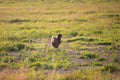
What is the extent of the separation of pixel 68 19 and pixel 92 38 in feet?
26.6

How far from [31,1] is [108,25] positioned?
2171 cm

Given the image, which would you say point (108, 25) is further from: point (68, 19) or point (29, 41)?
point (29, 41)

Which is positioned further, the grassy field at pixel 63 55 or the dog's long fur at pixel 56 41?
the dog's long fur at pixel 56 41

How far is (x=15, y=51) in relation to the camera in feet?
39.0

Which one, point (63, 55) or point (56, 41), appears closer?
point (63, 55)

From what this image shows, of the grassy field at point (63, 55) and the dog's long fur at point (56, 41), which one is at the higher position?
the dog's long fur at point (56, 41)

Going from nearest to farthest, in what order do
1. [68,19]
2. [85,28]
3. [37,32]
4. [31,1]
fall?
[37,32] → [85,28] → [68,19] → [31,1]

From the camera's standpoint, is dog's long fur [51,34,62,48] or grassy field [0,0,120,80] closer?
grassy field [0,0,120,80]

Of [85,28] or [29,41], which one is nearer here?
[29,41]

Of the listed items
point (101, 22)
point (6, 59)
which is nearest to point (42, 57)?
point (6, 59)

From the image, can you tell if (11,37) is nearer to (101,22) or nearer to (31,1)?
(101,22)

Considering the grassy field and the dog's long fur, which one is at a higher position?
the dog's long fur

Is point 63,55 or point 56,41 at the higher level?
point 56,41

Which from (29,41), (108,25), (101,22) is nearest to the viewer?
(29,41)
